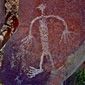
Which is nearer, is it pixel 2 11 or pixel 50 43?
pixel 50 43

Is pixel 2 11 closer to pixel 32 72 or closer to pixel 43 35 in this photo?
pixel 43 35

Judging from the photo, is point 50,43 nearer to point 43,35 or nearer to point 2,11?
point 43,35

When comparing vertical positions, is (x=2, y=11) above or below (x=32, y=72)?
above

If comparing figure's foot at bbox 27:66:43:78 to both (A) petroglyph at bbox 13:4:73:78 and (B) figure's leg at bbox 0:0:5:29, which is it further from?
(B) figure's leg at bbox 0:0:5:29

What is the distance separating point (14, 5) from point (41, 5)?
517 mm

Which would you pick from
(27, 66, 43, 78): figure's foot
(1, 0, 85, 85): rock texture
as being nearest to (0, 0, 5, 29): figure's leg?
(1, 0, 85, 85): rock texture

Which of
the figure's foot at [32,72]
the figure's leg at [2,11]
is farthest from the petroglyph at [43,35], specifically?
the figure's leg at [2,11]

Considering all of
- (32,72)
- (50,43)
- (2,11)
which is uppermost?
(2,11)

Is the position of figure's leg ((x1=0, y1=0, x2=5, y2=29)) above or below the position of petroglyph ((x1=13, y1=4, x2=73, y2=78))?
above

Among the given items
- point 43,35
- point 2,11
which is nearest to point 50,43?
point 43,35

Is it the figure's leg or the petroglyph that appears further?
the figure's leg

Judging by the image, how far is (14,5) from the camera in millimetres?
3074

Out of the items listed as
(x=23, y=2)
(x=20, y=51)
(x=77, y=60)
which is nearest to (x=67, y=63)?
(x=77, y=60)

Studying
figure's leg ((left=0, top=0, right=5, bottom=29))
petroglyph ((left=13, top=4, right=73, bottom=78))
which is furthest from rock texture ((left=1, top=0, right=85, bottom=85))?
figure's leg ((left=0, top=0, right=5, bottom=29))
